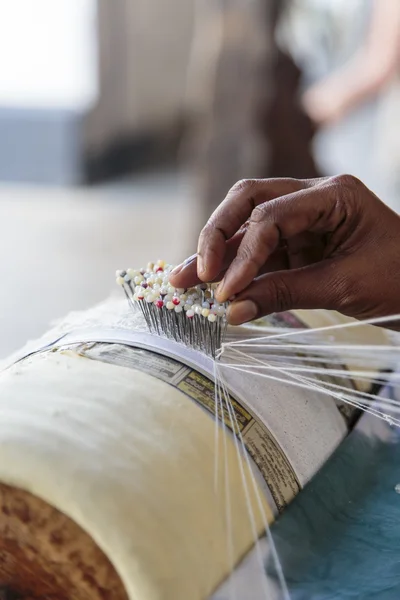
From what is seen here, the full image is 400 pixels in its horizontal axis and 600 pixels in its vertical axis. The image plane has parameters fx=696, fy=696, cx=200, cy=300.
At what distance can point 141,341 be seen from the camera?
2.09 ft

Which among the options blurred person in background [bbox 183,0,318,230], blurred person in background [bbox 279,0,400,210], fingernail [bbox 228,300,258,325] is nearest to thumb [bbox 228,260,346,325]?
fingernail [bbox 228,300,258,325]

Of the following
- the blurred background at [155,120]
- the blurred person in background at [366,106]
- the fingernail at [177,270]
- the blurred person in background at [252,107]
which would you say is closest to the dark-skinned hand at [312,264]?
the fingernail at [177,270]

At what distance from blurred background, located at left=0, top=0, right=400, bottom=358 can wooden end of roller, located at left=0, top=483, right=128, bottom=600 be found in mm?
525

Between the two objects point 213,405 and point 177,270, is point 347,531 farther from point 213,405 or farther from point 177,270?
point 177,270

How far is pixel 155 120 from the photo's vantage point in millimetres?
4480

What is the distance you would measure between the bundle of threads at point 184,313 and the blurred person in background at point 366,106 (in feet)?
4.43

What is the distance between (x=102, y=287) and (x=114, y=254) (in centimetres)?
46

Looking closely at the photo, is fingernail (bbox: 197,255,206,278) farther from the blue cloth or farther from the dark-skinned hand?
the blue cloth

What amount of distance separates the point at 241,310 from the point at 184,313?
0.19 feet

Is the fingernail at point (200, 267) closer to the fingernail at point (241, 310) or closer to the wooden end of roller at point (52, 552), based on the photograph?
the fingernail at point (241, 310)

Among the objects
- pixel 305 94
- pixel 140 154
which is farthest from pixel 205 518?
pixel 140 154

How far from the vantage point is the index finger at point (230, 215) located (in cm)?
65

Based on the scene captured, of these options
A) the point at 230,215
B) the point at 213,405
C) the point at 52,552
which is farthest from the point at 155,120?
the point at 52,552

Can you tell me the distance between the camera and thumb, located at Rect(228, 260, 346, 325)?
0.62 metres
